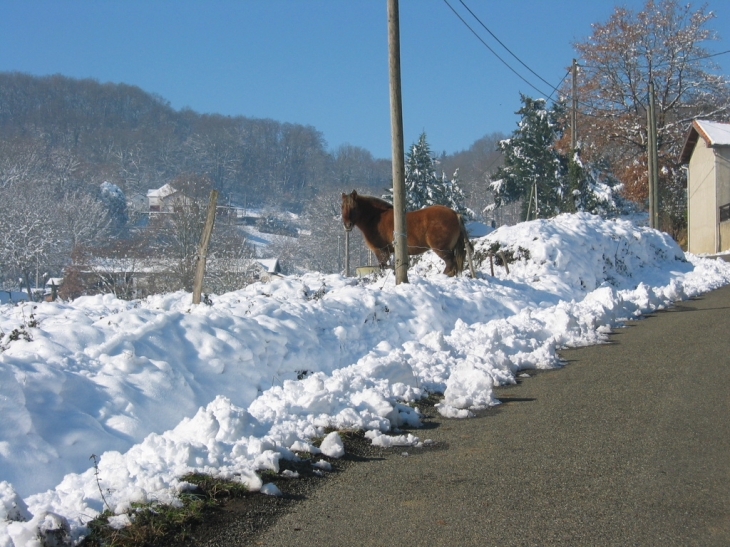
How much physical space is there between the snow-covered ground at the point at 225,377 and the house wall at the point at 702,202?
32.5 m

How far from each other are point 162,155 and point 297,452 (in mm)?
113741

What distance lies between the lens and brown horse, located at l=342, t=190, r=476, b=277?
1648cm

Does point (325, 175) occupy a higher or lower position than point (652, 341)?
higher

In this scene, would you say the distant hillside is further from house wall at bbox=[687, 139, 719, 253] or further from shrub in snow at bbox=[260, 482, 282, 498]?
shrub in snow at bbox=[260, 482, 282, 498]

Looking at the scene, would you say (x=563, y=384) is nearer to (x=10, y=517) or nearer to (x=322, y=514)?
(x=322, y=514)

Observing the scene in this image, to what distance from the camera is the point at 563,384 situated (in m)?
7.69

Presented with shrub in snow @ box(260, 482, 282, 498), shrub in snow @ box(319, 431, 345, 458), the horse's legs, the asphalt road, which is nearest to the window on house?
the horse's legs

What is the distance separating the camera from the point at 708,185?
136ft

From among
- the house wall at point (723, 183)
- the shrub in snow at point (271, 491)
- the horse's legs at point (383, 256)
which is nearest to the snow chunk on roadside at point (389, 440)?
the shrub in snow at point (271, 491)

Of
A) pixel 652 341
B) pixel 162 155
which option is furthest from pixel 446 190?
pixel 162 155

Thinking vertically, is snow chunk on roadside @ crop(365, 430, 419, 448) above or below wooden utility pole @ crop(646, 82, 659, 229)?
below

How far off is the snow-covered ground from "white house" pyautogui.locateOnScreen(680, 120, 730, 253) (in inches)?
1257

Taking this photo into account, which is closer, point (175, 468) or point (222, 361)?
point (175, 468)

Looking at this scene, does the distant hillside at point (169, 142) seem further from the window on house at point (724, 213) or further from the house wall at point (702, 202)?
the window on house at point (724, 213)
